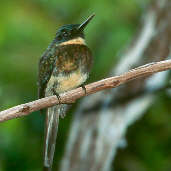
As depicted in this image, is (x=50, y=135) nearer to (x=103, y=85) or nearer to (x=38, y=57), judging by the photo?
(x=103, y=85)

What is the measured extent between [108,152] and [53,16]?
4.92 ft

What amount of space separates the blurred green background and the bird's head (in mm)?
559

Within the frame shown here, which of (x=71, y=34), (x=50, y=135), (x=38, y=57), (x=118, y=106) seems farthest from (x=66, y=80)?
(x=38, y=57)

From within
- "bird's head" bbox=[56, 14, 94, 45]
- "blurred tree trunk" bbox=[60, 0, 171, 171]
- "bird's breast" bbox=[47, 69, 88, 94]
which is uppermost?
"bird's head" bbox=[56, 14, 94, 45]

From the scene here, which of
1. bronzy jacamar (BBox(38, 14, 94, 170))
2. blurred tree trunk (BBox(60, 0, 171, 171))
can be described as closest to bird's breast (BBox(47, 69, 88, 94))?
bronzy jacamar (BBox(38, 14, 94, 170))

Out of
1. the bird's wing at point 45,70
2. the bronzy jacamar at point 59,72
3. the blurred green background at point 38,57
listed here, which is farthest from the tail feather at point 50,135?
the blurred green background at point 38,57

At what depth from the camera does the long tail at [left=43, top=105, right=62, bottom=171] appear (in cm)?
397

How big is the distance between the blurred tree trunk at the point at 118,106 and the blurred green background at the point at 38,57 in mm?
216

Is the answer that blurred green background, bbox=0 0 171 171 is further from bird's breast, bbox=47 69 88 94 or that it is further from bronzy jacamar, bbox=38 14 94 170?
bird's breast, bbox=47 69 88 94

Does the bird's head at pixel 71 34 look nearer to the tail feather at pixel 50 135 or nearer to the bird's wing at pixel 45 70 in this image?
the bird's wing at pixel 45 70

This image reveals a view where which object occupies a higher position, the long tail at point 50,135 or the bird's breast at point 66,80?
the bird's breast at point 66,80

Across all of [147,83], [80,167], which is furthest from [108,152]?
[147,83]

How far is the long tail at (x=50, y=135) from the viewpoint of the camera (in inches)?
156

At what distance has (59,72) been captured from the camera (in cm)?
418
